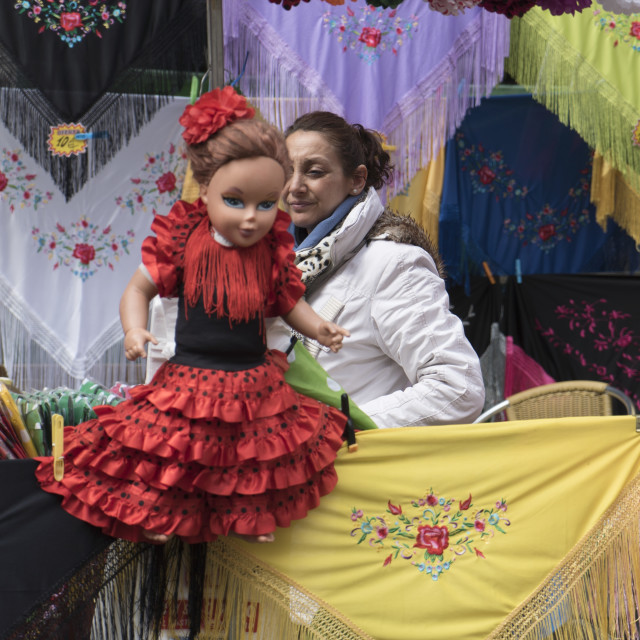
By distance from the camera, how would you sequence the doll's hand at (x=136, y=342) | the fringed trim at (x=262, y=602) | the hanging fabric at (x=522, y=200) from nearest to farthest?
1. the doll's hand at (x=136, y=342)
2. the fringed trim at (x=262, y=602)
3. the hanging fabric at (x=522, y=200)

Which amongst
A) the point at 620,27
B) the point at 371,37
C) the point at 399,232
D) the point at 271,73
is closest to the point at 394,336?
the point at 399,232

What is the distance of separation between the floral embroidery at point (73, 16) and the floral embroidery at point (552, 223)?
5.79 feet

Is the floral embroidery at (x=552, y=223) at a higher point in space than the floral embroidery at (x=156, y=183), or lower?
lower

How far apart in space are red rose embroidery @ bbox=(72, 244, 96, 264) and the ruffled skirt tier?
76.9 inches

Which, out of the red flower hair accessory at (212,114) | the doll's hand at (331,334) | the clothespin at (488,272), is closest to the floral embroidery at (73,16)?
the clothespin at (488,272)

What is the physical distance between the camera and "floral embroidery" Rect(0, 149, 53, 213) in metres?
3.00

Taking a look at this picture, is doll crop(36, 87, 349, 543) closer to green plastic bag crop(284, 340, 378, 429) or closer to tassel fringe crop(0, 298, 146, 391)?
green plastic bag crop(284, 340, 378, 429)

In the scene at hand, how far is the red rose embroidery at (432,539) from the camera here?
145 centimetres

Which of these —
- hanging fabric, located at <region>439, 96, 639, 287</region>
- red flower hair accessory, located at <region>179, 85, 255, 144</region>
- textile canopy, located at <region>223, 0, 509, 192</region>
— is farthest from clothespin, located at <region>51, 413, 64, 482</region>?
hanging fabric, located at <region>439, 96, 639, 287</region>

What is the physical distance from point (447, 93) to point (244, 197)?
1963 mm

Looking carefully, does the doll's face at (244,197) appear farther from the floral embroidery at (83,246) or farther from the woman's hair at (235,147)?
the floral embroidery at (83,246)

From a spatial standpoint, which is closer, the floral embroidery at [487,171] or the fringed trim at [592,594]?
the fringed trim at [592,594]

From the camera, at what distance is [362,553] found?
4.69 ft

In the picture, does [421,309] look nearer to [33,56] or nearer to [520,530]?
[520,530]
